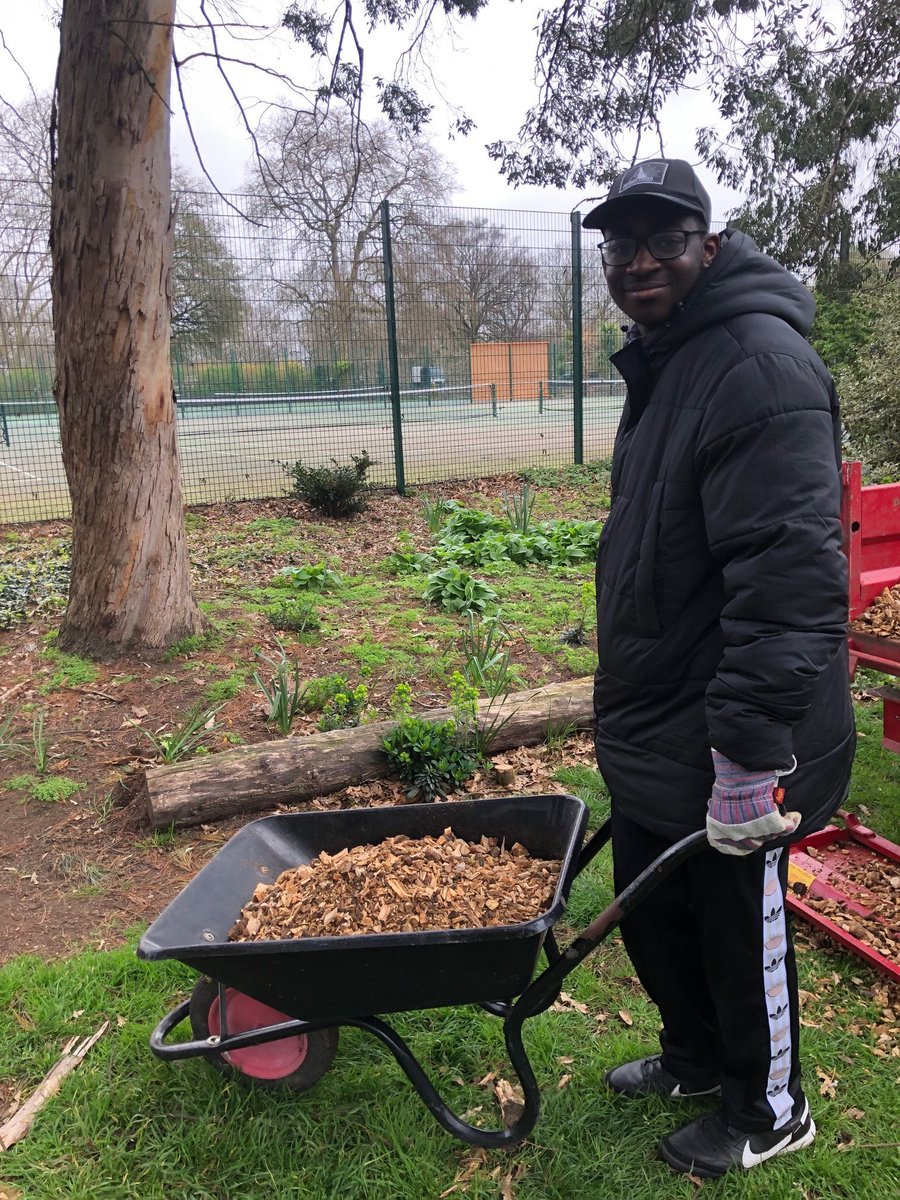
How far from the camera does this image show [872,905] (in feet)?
10.1

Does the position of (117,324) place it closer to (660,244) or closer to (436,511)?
(660,244)

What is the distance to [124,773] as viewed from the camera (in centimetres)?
390

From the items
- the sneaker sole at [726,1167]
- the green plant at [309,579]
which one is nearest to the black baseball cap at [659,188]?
the sneaker sole at [726,1167]

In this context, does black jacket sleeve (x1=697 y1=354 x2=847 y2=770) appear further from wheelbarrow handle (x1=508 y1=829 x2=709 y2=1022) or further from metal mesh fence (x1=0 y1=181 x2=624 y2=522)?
metal mesh fence (x1=0 y1=181 x2=624 y2=522)

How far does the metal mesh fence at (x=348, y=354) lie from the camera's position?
9031 mm

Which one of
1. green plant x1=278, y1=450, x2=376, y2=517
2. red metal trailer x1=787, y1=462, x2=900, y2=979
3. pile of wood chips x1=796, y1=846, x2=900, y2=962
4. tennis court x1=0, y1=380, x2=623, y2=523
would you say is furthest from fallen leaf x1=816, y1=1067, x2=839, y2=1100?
tennis court x1=0, y1=380, x2=623, y2=523

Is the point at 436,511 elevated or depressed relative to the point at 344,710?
elevated

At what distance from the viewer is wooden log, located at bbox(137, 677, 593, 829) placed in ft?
11.6

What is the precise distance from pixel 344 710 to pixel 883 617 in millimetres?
2383

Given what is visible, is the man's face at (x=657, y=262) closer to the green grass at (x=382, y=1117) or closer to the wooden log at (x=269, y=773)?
the green grass at (x=382, y=1117)

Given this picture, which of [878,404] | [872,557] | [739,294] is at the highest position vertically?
[739,294]

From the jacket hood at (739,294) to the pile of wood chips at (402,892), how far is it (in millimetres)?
1339

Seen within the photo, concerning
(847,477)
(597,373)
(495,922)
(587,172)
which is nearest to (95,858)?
(495,922)

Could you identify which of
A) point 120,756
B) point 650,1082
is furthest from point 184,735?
point 650,1082
